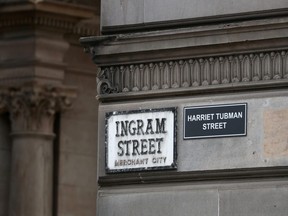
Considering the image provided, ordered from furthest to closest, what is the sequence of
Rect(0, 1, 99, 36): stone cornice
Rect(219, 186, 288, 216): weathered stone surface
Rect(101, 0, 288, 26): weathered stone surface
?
Rect(0, 1, 99, 36): stone cornice, Rect(101, 0, 288, 26): weathered stone surface, Rect(219, 186, 288, 216): weathered stone surface

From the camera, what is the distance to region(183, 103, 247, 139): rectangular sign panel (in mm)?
11180

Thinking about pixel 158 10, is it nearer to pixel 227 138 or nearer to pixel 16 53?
pixel 227 138

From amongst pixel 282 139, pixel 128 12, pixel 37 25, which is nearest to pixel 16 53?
pixel 37 25

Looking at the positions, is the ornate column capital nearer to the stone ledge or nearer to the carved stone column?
the carved stone column

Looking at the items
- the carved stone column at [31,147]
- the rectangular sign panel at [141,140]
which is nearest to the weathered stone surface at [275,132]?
the rectangular sign panel at [141,140]

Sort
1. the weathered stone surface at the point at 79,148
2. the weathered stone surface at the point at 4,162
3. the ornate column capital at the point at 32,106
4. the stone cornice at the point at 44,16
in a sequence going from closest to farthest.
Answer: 1. the stone cornice at the point at 44,16
2. the ornate column capital at the point at 32,106
3. the weathered stone surface at the point at 4,162
4. the weathered stone surface at the point at 79,148

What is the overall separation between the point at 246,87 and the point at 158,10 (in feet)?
3.63

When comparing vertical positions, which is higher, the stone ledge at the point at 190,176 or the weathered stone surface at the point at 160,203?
the stone ledge at the point at 190,176

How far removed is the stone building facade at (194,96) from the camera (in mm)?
11055

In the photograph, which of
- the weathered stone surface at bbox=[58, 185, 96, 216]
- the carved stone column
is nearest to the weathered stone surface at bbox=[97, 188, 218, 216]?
the carved stone column

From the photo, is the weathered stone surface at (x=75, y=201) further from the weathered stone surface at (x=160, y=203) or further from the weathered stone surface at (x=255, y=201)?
the weathered stone surface at (x=255, y=201)

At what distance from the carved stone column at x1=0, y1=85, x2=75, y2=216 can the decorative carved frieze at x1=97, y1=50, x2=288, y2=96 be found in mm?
7296

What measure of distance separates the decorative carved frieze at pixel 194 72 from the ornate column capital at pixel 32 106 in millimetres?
7319

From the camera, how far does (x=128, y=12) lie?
1190 cm
